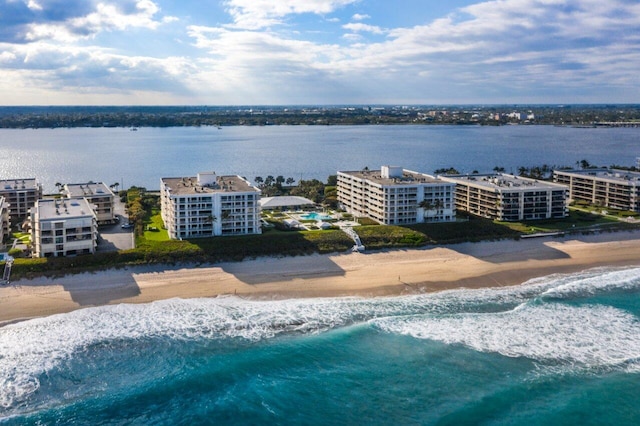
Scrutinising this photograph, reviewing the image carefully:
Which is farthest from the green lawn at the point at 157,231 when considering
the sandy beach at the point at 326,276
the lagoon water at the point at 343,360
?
the lagoon water at the point at 343,360

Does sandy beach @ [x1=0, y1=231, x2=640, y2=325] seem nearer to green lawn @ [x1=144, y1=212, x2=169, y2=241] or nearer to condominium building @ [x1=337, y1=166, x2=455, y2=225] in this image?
condominium building @ [x1=337, y1=166, x2=455, y2=225]

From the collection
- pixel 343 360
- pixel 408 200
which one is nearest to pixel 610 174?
pixel 408 200

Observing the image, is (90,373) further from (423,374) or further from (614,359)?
(614,359)

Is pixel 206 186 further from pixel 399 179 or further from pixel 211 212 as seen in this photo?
pixel 399 179

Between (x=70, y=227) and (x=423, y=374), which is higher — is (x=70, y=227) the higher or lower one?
the higher one

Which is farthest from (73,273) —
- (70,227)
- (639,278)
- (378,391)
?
(639,278)

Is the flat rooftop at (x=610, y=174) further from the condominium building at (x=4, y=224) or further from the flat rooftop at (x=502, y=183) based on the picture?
the condominium building at (x=4, y=224)

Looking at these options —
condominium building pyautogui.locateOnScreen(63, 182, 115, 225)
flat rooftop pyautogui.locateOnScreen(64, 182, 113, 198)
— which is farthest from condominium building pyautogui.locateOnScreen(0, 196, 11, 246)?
flat rooftop pyautogui.locateOnScreen(64, 182, 113, 198)
